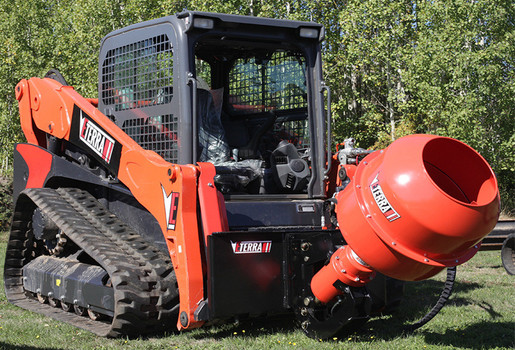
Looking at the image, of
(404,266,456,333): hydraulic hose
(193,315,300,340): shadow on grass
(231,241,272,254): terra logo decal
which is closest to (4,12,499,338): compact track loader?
(231,241,272,254): terra logo decal

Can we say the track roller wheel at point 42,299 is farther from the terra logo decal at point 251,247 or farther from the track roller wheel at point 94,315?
the terra logo decal at point 251,247

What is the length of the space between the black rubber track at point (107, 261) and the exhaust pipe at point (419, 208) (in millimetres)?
1727

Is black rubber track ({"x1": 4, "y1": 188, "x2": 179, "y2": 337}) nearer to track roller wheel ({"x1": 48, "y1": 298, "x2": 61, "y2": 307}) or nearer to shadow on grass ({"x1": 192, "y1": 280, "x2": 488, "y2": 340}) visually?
track roller wheel ({"x1": 48, "y1": 298, "x2": 61, "y2": 307})

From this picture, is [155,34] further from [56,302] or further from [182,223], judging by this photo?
[56,302]

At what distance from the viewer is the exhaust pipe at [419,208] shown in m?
3.81

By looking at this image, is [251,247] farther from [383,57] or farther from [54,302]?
[383,57]

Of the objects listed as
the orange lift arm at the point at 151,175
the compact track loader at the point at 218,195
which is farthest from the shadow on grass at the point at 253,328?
the orange lift arm at the point at 151,175

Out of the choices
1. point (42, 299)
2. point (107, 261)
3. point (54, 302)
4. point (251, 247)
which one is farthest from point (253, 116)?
point (42, 299)

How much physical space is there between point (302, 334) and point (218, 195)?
53.9 inches

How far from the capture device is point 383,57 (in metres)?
25.8

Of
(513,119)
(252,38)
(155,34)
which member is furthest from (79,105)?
(513,119)

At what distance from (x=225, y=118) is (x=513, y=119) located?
17.8 metres

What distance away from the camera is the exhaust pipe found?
3.81 meters

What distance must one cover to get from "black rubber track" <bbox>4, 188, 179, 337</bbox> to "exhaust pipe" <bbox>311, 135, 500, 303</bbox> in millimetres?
1727
